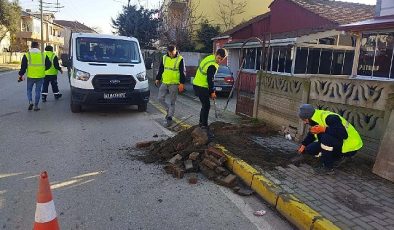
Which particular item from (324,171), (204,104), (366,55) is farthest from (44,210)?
(366,55)

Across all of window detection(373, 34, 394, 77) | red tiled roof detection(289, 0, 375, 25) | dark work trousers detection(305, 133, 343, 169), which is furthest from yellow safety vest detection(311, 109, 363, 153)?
red tiled roof detection(289, 0, 375, 25)

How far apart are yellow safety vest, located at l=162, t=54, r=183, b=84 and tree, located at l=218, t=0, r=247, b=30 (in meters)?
24.1

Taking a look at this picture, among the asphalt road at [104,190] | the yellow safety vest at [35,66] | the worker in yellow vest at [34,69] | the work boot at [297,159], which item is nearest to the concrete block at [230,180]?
the asphalt road at [104,190]

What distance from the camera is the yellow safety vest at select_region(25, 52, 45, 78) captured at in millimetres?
10484

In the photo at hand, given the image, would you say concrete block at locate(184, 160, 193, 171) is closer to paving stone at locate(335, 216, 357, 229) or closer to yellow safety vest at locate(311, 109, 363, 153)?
yellow safety vest at locate(311, 109, 363, 153)

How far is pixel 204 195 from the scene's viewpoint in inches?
186

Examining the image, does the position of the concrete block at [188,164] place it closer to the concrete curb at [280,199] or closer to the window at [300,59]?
the concrete curb at [280,199]

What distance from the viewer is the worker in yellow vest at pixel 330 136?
16.8 feet

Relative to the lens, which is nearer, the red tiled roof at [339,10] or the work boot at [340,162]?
the work boot at [340,162]

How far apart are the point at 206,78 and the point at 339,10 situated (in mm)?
14396

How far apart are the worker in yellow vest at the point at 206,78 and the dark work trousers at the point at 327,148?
104 inches

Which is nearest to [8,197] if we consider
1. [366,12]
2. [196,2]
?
[366,12]

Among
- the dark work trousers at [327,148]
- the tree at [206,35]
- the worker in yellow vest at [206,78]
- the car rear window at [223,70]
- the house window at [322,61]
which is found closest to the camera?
the dark work trousers at [327,148]

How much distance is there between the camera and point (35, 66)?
34.4ft
